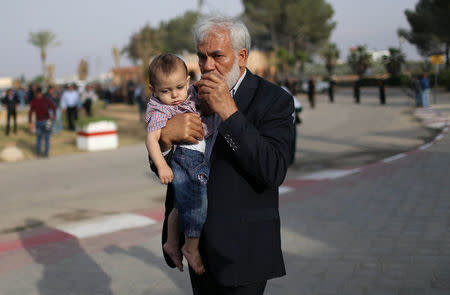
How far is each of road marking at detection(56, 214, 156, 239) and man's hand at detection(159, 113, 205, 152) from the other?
461 cm

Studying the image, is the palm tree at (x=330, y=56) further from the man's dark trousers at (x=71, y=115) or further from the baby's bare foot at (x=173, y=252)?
the baby's bare foot at (x=173, y=252)

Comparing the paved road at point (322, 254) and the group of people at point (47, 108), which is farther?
the group of people at point (47, 108)

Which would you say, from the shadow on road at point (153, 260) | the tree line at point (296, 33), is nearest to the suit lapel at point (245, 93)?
the shadow on road at point (153, 260)

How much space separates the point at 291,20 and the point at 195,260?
7403cm

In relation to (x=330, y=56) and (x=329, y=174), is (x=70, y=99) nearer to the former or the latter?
(x=329, y=174)

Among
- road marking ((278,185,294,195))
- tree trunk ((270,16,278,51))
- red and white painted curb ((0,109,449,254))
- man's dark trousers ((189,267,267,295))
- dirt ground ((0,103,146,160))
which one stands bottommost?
red and white painted curb ((0,109,449,254))

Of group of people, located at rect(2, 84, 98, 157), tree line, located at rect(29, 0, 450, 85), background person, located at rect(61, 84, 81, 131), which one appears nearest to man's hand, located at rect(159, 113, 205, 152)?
group of people, located at rect(2, 84, 98, 157)

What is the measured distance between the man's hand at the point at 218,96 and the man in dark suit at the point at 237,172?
0.07 m

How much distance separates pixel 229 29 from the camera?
2180 mm

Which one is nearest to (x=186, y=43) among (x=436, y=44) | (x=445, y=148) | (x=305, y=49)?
(x=305, y=49)

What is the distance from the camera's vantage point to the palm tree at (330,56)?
234ft

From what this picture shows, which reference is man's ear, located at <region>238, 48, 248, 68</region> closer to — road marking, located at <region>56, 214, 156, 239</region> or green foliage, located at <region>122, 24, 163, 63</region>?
road marking, located at <region>56, 214, 156, 239</region>

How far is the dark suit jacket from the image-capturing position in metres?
2.13

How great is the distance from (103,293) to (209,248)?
2663 mm
